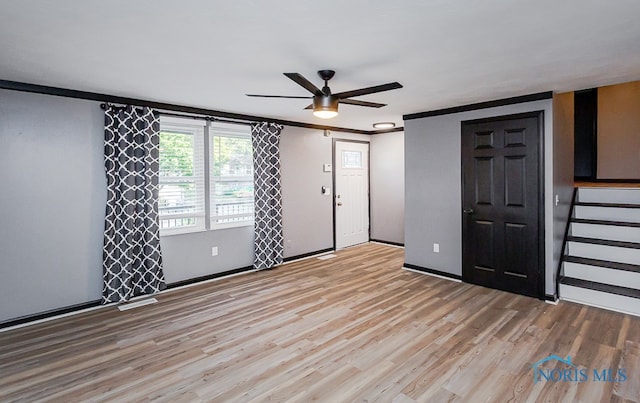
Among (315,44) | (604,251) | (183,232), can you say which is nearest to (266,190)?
(183,232)

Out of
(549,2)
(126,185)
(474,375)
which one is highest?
(549,2)

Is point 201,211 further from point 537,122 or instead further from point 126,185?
point 537,122

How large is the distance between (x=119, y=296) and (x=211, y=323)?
136 centimetres

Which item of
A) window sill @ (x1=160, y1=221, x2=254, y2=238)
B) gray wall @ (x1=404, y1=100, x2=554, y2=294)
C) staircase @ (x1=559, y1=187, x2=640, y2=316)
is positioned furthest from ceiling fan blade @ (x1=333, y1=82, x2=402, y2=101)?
staircase @ (x1=559, y1=187, x2=640, y2=316)

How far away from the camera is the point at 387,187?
7.09 m

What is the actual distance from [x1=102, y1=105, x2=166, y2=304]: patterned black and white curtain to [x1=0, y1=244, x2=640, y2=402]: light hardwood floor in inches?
15.0

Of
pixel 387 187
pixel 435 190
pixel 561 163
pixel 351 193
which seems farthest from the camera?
pixel 387 187

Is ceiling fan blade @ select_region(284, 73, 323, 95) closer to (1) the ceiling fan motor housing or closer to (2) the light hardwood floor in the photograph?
(1) the ceiling fan motor housing

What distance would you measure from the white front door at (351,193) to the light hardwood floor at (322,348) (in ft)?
7.92

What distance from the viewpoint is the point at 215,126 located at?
4.96 m

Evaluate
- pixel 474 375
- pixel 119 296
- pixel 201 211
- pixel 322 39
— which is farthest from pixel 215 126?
pixel 474 375

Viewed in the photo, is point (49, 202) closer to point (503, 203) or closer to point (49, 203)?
point (49, 203)

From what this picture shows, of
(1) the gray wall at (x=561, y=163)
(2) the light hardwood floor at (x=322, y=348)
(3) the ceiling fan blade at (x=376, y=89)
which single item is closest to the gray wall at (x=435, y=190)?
(1) the gray wall at (x=561, y=163)

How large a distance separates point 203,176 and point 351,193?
121 inches
